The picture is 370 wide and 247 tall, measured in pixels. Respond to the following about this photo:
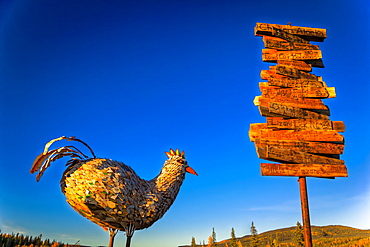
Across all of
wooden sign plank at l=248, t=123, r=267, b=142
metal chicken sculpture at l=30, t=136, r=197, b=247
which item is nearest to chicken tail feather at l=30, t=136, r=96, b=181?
metal chicken sculpture at l=30, t=136, r=197, b=247

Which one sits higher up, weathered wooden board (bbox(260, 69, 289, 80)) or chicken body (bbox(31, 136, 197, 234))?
weathered wooden board (bbox(260, 69, 289, 80))

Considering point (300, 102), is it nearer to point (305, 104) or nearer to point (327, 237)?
point (305, 104)

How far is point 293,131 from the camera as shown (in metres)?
7.16

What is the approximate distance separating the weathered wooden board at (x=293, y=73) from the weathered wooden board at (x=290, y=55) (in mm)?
Answer: 348

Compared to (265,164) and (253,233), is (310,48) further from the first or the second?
(253,233)

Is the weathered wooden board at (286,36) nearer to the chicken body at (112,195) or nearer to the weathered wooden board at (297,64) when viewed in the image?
the weathered wooden board at (297,64)

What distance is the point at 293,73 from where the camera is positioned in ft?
25.7

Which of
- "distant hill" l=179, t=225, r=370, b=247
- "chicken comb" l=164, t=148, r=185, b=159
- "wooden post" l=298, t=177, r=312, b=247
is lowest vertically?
"distant hill" l=179, t=225, r=370, b=247

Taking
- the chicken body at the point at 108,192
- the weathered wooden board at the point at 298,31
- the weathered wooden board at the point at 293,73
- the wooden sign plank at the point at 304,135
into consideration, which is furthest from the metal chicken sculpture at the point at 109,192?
the weathered wooden board at the point at 298,31

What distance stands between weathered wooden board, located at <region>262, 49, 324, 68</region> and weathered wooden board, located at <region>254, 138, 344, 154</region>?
2581mm

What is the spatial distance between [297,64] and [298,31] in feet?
3.92

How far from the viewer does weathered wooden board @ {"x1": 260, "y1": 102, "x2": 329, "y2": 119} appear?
23.5 feet

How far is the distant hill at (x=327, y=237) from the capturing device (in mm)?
8398

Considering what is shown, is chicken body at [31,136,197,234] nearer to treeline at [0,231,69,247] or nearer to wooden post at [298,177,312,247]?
treeline at [0,231,69,247]
